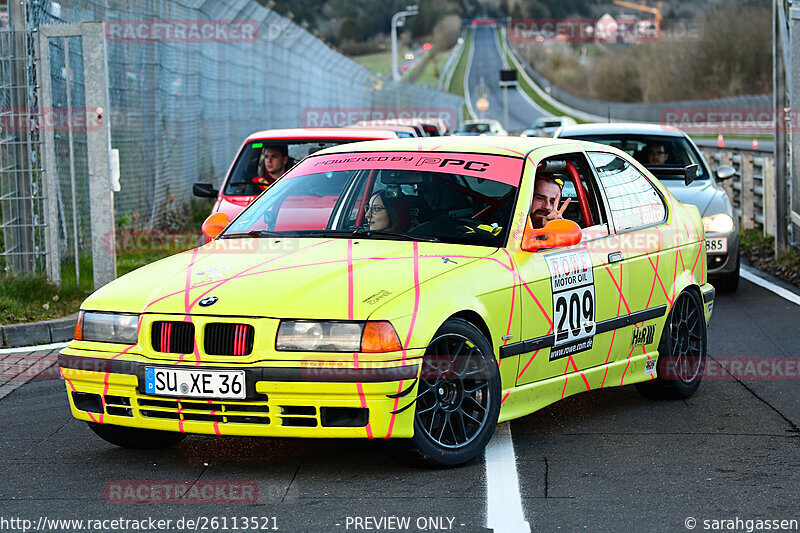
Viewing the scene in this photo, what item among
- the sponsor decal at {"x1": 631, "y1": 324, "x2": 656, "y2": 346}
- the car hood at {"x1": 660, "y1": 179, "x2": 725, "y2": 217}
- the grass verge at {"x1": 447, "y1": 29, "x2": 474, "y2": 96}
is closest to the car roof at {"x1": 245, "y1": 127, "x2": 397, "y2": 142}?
the car hood at {"x1": 660, "y1": 179, "x2": 725, "y2": 217}

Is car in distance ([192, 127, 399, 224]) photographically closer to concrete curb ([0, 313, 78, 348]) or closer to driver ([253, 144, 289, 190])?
driver ([253, 144, 289, 190])

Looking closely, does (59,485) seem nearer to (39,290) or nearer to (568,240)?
(568,240)

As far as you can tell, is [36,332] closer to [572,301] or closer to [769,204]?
[572,301]

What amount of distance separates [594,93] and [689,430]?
107 metres

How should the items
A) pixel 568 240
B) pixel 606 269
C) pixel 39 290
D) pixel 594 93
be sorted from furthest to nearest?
pixel 594 93
pixel 39 290
pixel 606 269
pixel 568 240

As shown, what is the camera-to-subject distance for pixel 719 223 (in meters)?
11.8

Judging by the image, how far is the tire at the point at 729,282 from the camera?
39.1 feet

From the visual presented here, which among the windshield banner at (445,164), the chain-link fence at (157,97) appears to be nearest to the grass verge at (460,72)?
the chain-link fence at (157,97)

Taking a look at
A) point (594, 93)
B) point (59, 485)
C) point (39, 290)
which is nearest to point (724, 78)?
point (594, 93)

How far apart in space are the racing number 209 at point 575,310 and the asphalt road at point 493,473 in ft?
1.76

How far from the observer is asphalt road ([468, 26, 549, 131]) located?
9850 cm

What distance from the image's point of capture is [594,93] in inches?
4360

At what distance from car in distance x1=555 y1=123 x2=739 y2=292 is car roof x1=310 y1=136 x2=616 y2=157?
4.38 m

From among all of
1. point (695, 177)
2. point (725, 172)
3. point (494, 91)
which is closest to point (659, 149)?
point (725, 172)
